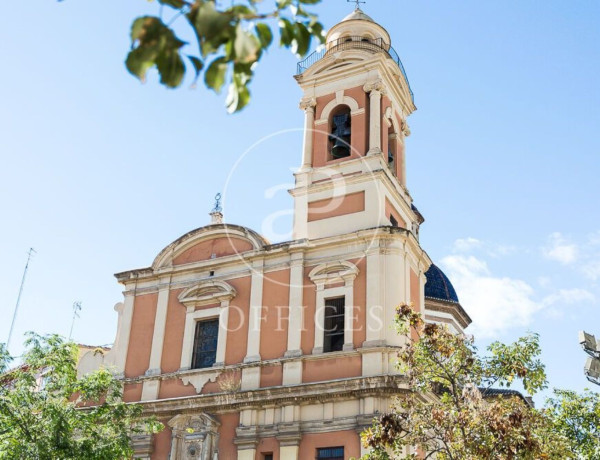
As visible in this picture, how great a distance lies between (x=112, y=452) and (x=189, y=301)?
6.57 meters

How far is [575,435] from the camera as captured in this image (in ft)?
59.4

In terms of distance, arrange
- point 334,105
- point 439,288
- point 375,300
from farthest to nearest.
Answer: point 439,288
point 334,105
point 375,300

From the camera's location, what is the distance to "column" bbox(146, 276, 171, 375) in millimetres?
21031

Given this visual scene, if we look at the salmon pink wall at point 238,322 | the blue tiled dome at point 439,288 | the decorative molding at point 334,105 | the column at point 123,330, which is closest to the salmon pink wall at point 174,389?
the salmon pink wall at point 238,322

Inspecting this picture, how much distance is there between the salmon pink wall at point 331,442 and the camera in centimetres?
1744

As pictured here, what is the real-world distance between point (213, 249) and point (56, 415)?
799cm

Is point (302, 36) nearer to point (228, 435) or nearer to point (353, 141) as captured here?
point (228, 435)

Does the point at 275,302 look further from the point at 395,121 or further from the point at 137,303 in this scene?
the point at 395,121

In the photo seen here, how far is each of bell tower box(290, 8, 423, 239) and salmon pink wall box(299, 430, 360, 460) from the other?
5363mm

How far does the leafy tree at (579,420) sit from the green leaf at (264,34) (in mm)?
15749

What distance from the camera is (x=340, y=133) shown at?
74.2 feet

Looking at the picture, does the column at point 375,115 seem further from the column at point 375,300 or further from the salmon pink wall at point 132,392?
the salmon pink wall at point 132,392

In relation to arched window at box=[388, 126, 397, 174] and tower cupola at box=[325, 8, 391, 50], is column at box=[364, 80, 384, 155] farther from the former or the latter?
tower cupola at box=[325, 8, 391, 50]

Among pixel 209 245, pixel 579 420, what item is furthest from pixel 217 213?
pixel 579 420
